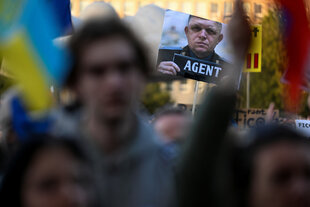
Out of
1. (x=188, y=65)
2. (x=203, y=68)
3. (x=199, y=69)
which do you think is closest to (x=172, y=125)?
(x=203, y=68)

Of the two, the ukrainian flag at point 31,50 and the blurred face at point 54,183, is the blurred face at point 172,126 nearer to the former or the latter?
the blurred face at point 54,183

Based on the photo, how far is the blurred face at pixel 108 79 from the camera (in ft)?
5.97

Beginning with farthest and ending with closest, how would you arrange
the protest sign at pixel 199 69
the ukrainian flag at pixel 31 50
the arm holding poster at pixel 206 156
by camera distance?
the protest sign at pixel 199 69
the arm holding poster at pixel 206 156
the ukrainian flag at pixel 31 50

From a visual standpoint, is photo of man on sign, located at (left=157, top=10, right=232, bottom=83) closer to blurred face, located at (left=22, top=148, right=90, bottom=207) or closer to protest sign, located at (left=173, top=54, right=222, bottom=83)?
protest sign, located at (left=173, top=54, right=222, bottom=83)

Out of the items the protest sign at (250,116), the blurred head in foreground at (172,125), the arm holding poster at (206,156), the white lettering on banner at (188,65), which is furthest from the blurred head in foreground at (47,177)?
the protest sign at (250,116)

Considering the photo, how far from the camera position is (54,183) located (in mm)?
1749

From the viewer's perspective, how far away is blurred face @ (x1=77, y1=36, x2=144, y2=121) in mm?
1819

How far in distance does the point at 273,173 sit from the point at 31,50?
2.60 feet

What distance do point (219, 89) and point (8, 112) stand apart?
0.84 metres

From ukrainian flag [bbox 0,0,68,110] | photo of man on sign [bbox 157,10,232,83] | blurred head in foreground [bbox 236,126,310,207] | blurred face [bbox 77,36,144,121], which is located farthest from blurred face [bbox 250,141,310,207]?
photo of man on sign [bbox 157,10,232,83]

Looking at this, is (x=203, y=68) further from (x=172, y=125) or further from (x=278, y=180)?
(x=278, y=180)

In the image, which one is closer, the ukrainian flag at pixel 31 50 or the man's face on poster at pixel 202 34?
the ukrainian flag at pixel 31 50

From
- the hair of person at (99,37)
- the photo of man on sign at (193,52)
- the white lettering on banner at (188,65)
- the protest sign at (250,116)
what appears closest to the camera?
the hair of person at (99,37)

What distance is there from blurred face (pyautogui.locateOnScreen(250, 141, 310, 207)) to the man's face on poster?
15.9 ft
